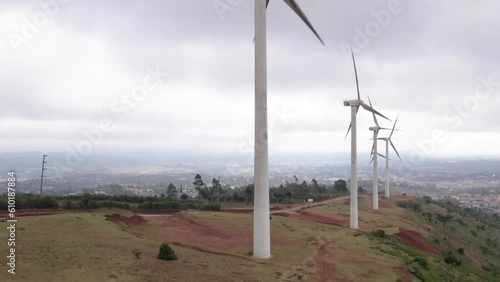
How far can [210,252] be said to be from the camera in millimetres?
27969

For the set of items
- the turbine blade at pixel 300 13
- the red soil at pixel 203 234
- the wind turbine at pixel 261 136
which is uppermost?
the turbine blade at pixel 300 13

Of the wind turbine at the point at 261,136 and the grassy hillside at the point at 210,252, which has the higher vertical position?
the wind turbine at the point at 261,136

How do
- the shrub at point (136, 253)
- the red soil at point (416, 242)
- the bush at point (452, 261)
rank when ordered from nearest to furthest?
the shrub at point (136, 253) < the bush at point (452, 261) < the red soil at point (416, 242)

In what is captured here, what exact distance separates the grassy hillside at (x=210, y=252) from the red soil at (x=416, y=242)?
0.19 metres

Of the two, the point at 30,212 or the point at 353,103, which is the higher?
the point at 353,103

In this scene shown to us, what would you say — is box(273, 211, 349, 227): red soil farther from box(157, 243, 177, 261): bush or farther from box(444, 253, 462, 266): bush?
box(157, 243, 177, 261): bush

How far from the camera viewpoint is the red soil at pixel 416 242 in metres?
41.7

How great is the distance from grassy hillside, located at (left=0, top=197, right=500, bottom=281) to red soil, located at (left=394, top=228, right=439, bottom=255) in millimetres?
188

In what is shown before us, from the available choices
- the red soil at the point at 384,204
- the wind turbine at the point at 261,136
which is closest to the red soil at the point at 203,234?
the wind turbine at the point at 261,136

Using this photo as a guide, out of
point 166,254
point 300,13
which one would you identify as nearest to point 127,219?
point 166,254

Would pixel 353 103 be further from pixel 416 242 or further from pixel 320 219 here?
pixel 320 219

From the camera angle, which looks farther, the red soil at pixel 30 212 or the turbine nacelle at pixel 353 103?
the turbine nacelle at pixel 353 103

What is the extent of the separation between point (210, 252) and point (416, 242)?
27.1 m

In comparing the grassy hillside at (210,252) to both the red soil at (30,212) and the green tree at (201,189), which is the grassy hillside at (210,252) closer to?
the red soil at (30,212)
